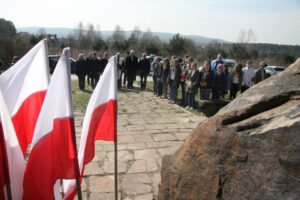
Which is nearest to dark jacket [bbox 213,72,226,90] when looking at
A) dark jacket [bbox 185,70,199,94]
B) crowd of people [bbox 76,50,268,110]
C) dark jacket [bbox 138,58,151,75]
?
crowd of people [bbox 76,50,268,110]

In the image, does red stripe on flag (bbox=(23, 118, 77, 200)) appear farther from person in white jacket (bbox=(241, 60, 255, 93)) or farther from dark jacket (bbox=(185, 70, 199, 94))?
person in white jacket (bbox=(241, 60, 255, 93))

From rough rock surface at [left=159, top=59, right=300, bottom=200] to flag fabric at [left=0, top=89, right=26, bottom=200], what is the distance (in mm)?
1527

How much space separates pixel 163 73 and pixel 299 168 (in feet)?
28.9

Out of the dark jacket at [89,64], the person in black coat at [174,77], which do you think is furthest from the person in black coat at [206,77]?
the dark jacket at [89,64]

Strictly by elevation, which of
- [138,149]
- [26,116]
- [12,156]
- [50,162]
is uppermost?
[26,116]

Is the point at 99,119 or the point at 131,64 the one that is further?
the point at 131,64

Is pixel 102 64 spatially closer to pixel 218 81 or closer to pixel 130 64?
pixel 130 64

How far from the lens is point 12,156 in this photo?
2242 mm

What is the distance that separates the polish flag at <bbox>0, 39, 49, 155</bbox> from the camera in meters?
A: 2.67

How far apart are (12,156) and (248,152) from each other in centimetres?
213

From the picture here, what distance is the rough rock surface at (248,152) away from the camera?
198 centimetres

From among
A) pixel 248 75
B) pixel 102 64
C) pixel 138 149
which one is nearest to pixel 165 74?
pixel 248 75

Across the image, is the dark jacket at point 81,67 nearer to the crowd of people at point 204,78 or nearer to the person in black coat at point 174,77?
the crowd of people at point 204,78

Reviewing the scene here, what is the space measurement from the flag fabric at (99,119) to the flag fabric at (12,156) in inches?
24.6
